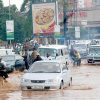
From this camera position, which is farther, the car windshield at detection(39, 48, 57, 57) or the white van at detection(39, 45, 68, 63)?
the car windshield at detection(39, 48, 57, 57)

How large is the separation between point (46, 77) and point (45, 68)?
144 centimetres

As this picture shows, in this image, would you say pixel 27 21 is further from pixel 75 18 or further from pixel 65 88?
pixel 65 88

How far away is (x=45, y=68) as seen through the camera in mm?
22953

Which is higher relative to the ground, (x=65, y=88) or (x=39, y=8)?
(x=39, y=8)

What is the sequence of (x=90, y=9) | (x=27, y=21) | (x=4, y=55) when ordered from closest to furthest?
(x=4, y=55) < (x=27, y=21) < (x=90, y=9)

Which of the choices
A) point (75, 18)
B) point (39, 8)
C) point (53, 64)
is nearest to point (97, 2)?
point (75, 18)

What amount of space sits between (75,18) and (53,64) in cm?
8953

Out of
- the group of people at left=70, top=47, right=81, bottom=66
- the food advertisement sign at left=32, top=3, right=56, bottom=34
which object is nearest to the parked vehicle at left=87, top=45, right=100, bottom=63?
the group of people at left=70, top=47, right=81, bottom=66

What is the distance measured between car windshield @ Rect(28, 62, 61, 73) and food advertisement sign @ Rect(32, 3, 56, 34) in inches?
1465

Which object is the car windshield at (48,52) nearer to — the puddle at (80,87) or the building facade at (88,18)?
the puddle at (80,87)

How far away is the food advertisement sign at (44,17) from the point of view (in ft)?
199

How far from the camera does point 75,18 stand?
11244 cm

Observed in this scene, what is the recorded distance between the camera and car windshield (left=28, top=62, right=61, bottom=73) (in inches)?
895

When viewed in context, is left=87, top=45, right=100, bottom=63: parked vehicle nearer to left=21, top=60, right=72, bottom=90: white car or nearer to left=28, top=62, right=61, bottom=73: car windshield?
left=21, top=60, right=72, bottom=90: white car
